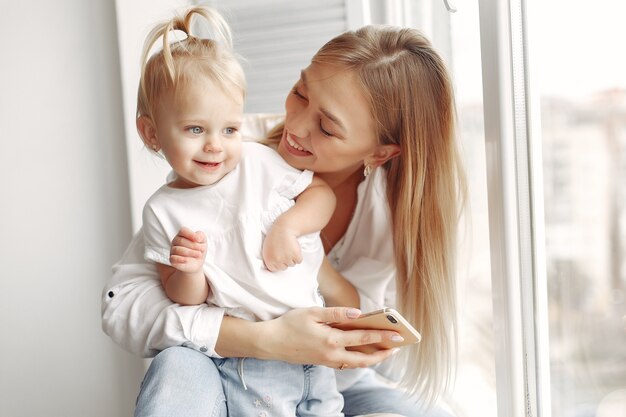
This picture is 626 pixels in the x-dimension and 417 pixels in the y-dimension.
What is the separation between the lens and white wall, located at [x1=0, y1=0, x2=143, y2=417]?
2.50m

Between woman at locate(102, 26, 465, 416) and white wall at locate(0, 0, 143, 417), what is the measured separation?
0.92 metres

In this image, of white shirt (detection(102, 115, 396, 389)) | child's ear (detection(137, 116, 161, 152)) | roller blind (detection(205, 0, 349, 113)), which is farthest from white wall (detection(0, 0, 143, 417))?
child's ear (detection(137, 116, 161, 152))

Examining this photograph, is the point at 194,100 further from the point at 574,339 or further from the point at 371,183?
the point at 574,339

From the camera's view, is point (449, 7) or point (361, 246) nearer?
point (449, 7)

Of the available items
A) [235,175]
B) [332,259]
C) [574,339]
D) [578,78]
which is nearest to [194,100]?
[235,175]

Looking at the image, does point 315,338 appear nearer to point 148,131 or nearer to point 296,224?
point 296,224

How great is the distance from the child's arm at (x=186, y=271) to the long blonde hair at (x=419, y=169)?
46 cm

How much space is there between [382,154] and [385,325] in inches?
15.1

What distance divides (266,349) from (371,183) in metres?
0.48

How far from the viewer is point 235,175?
1606 millimetres

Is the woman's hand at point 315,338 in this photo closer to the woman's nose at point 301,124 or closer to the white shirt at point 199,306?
the white shirt at point 199,306

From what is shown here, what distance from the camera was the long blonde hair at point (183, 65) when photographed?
4.89ft

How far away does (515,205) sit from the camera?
157 centimetres

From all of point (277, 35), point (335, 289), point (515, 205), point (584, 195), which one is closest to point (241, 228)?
point (335, 289)
